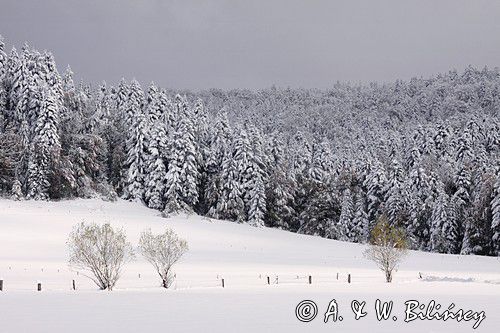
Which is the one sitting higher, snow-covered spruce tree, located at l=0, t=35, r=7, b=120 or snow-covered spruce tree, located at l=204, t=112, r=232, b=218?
snow-covered spruce tree, located at l=0, t=35, r=7, b=120

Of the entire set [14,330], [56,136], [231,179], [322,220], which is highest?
[56,136]

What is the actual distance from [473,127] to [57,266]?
273 ft

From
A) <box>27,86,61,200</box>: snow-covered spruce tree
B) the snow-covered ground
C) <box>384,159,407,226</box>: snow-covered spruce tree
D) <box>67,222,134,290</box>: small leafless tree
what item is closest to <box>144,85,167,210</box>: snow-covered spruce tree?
the snow-covered ground

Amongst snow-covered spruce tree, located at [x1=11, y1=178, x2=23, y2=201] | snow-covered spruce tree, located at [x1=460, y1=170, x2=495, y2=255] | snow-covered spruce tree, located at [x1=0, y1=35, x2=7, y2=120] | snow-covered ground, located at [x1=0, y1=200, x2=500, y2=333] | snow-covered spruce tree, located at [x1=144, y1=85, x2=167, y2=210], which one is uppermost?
snow-covered spruce tree, located at [x1=0, y1=35, x2=7, y2=120]

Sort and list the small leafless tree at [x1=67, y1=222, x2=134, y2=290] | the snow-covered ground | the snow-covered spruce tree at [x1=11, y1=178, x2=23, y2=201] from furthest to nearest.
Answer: the snow-covered spruce tree at [x1=11, y1=178, x2=23, y2=201] → the small leafless tree at [x1=67, y1=222, x2=134, y2=290] → the snow-covered ground

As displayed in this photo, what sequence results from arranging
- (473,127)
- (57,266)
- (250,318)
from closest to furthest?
(250,318)
(57,266)
(473,127)

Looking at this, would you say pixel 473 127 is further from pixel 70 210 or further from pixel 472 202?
pixel 70 210

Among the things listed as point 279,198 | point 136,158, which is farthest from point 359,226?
point 136,158

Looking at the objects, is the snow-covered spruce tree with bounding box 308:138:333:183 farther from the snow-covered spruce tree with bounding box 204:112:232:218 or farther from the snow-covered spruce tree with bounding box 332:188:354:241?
the snow-covered spruce tree with bounding box 204:112:232:218

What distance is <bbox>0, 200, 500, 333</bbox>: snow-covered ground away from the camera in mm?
19000

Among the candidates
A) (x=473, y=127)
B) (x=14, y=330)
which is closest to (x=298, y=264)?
(x=14, y=330)

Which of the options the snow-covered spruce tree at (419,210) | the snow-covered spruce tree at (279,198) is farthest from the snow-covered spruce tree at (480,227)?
the snow-covered spruce tree at (279,198)

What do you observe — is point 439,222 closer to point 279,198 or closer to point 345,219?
point 345,219

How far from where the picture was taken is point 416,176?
235ft
